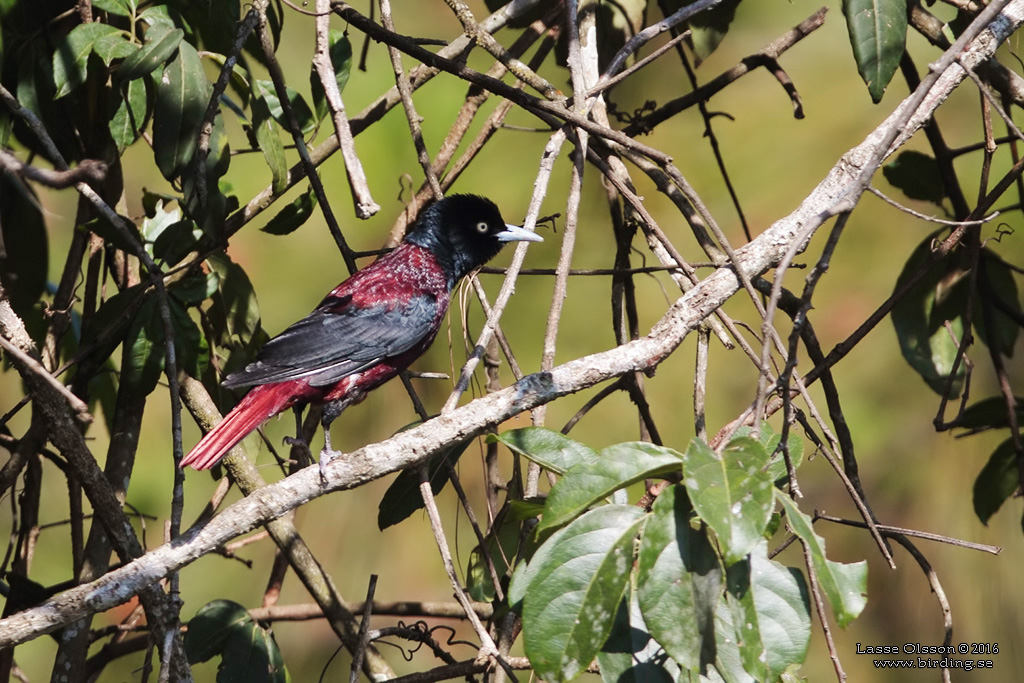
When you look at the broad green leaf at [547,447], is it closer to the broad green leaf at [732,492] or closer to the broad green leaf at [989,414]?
the broad green leaf at [732,492]

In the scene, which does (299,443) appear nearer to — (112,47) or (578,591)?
(112,47)

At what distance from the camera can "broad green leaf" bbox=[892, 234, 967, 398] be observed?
307cm

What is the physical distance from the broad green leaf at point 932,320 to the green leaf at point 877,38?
0.83 meters

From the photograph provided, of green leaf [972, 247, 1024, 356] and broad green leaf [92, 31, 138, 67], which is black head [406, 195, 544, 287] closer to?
broad green leaf [92, 31, 138, 67]

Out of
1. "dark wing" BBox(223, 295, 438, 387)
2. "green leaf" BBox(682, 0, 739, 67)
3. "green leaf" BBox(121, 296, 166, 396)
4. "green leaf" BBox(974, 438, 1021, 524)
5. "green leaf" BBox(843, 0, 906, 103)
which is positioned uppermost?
"green leaf" BBox(682, 0, 739, 67)

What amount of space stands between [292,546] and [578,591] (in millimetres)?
1731


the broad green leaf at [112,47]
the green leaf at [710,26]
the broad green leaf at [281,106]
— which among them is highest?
the broad green leaf at [112,47]

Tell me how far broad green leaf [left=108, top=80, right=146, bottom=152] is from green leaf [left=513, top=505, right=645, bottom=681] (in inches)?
64.9

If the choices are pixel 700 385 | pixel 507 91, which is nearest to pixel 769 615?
pixel 700 385

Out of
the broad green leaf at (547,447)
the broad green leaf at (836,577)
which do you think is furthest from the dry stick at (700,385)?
the broad green leaf at (836,577)

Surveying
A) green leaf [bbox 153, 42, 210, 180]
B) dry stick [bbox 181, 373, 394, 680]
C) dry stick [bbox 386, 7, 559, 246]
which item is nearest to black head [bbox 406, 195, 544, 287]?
dry stick [bbox 386, 7, 559, 246]

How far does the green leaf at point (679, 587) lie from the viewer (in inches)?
56.9

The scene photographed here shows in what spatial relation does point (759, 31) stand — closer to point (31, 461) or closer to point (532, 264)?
point (532, 264)

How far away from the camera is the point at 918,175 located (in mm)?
3232
